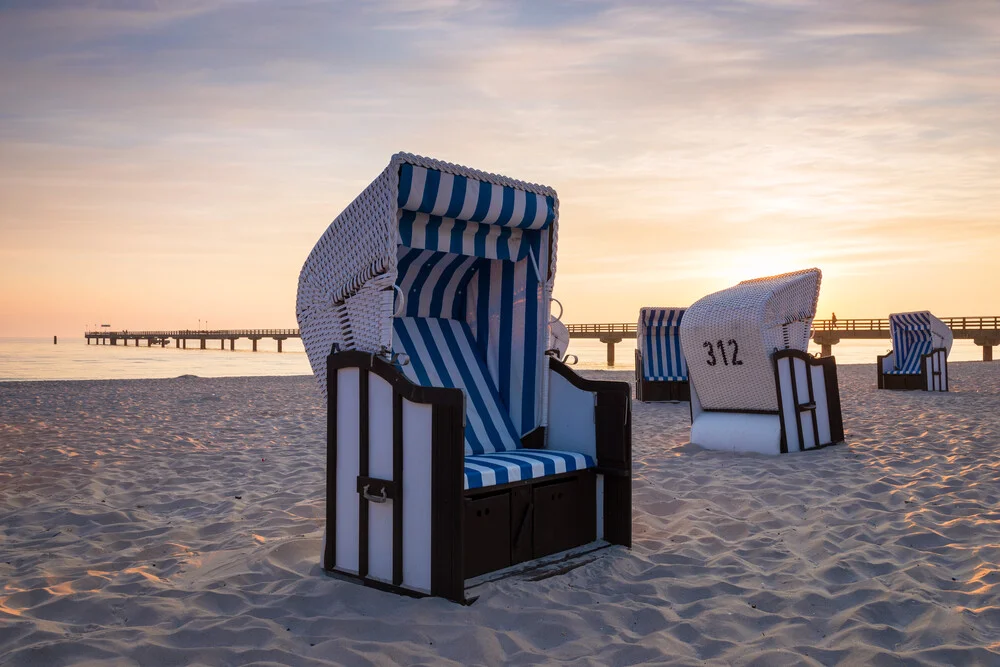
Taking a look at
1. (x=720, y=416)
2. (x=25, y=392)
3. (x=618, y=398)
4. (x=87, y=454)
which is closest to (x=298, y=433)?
(x=87, y=454)

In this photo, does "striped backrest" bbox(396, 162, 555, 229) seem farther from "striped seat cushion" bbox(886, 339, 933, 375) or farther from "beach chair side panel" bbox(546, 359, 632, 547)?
"striped seat cushion" bbox(886, 339, 933, 375)

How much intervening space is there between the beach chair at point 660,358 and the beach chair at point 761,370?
4.86 metres

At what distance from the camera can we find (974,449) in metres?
6.05

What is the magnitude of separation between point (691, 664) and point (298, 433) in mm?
6166

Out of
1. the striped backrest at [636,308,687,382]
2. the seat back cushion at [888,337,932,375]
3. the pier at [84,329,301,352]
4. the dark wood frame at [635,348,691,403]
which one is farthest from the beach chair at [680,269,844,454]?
the pier at [84,329,301,352]

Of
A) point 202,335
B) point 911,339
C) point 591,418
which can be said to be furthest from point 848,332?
point 202,335

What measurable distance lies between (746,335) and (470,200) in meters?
3.96

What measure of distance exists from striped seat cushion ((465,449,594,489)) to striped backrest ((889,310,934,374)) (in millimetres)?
12862

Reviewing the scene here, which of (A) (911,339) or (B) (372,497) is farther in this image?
(A) (911,339)

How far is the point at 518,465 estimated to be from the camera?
3.06 m

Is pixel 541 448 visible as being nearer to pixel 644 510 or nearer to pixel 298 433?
pixel 644 510

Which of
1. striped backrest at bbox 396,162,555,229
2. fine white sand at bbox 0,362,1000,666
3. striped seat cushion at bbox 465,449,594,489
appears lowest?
fine white sand at bbox 0,362,1000,666

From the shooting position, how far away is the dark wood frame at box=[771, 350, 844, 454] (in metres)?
6.27

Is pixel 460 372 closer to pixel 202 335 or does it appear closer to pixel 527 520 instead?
pixel 527 520
